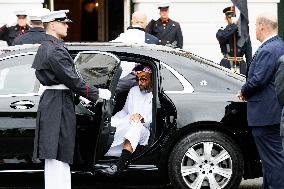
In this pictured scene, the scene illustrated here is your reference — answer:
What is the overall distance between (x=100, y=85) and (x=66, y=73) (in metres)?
1.06

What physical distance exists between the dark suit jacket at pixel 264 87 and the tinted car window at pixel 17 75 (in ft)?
7.16

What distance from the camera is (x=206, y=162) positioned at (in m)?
8.98

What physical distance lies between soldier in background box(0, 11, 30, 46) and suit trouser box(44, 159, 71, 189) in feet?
20.6

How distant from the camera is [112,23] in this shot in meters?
19.2

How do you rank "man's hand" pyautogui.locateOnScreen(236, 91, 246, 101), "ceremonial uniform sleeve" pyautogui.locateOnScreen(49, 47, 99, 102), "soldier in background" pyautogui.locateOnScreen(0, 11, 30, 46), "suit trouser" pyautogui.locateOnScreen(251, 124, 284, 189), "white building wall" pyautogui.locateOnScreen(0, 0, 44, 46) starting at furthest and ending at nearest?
"white building wall" pyautogui.locateOnScreen(0, 0, 44, 46)
"soldier in background" pyautogui.locateOnScreen(0, 11, 30, 46)
"man's hand" pyautogui.locateOnScreen(236, 91, 246, 101)
"suit trouser" pyautogui.locateOnScreen(251, 124, 284, 189)
"ceremonial uniform sleeve" pyautogui.locateOnScreen(49, 47, 99, 102)

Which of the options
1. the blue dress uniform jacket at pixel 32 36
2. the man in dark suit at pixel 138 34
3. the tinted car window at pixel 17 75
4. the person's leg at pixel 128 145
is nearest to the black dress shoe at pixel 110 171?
the person's leg at pixel 128 145

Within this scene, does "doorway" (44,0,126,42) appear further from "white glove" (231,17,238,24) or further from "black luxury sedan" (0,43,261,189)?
"black luxury sedan" (0,43,261,189)

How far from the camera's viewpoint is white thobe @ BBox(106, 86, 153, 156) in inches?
363

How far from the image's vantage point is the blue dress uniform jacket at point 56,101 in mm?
7809

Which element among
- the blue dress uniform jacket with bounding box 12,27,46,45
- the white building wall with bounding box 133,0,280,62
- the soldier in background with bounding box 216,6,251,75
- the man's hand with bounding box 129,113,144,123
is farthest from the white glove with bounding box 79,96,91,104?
the white building wall with bounding box 133,0,280,62

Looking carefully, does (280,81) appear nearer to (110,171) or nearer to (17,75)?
(110,171)

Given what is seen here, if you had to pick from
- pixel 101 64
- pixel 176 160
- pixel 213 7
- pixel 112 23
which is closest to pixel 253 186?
pixel 176 160

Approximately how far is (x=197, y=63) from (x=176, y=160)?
113 cm

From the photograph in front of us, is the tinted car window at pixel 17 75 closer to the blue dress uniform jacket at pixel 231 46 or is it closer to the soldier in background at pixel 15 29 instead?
the soldier in background at pixel 15 29
